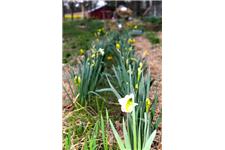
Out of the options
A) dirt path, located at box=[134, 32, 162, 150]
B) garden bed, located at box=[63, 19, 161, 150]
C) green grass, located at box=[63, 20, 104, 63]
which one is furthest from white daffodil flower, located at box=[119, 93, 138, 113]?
green grass, located at box=[63, 20, 104, 63]

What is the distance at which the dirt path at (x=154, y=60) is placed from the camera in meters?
1.03

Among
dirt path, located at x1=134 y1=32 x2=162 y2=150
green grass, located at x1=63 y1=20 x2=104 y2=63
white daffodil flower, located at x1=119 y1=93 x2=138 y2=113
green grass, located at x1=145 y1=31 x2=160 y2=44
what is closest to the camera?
white daffodil flower, located at x1=119 y1=93 x2=138 y2=113

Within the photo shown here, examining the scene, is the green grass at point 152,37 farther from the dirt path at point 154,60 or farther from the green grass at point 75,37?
the green grass at point 75,37

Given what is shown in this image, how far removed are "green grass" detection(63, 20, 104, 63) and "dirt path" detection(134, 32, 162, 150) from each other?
0.95ft

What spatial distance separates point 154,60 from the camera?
2.01 m

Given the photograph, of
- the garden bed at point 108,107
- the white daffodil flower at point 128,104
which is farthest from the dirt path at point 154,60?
the white daffodil flower at point 128,104

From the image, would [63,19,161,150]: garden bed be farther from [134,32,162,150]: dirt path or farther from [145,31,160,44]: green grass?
[145,31,160,44]: green grass

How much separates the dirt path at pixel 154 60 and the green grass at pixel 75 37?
290 millimetres

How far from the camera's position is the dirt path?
1.03 metres

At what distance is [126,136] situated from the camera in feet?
2.84
